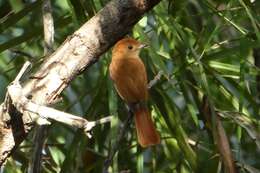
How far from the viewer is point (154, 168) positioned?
2.18 m

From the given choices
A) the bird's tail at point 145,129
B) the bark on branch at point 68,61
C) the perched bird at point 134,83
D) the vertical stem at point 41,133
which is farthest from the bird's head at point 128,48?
the bark on branch at point 68,61

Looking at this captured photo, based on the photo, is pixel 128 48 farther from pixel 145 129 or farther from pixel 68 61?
pixel 68 61

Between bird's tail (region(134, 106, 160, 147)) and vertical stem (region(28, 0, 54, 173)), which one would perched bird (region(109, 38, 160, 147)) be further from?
vertical stem (region(28, 0, 54, 173))

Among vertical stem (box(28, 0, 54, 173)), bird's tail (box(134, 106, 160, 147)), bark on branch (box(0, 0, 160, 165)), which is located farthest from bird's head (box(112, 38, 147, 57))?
bark on branch (box(0, 0, 160, 165))

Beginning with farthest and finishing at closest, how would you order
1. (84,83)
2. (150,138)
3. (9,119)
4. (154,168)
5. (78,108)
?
1. (78,108)
2. (84,83)
3. (154,168)
4. (150,138)
5. (9,119)

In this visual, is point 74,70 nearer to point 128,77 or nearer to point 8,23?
point 8,23

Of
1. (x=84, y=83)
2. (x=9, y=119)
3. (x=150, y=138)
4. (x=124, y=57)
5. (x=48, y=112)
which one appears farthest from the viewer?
(x=84, y=83)

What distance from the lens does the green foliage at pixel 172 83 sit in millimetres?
1894

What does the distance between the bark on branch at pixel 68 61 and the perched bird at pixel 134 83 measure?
481 mm

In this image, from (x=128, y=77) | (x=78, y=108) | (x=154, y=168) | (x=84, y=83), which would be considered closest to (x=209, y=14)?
(x=128, y=77)

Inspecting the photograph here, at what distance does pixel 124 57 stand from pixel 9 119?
0.88 meters

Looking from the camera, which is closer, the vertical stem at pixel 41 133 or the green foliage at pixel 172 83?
the vertical stem at pixel 41 133

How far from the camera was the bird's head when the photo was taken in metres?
2.21

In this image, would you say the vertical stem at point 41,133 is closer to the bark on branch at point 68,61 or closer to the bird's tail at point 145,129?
the bark on branch at point 68,61
